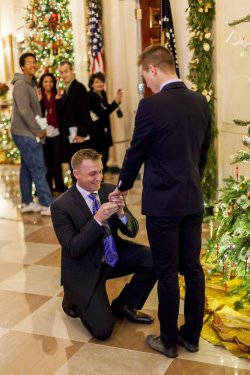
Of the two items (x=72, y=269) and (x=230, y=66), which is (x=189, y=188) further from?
(x=230, y=66)

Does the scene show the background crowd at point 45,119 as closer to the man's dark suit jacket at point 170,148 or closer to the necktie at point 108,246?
the necktie at point 108,246

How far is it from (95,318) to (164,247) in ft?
2.41

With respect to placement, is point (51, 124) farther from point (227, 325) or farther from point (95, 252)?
point (227, 325)

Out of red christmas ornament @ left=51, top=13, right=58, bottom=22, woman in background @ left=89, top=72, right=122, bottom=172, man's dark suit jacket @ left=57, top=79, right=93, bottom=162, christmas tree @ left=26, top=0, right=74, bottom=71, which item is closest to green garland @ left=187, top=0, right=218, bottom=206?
man's dark suit jacket @ left=57, top=79, right=93, bottom=162

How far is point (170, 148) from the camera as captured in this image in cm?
257

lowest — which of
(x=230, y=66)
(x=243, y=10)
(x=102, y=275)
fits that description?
(x=102, y=275)

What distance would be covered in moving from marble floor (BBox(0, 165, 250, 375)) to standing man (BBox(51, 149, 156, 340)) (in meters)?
0.11

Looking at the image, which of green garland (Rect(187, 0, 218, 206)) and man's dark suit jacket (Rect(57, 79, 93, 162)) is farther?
man's dark suit jacket (Rect(57, 79, 93, 162))

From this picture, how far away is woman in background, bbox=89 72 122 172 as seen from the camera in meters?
6.65

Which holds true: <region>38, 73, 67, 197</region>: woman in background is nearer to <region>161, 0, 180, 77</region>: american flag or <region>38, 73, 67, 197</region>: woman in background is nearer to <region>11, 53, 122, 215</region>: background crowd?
<region>11, 53, 122, 215</region>: background crowd

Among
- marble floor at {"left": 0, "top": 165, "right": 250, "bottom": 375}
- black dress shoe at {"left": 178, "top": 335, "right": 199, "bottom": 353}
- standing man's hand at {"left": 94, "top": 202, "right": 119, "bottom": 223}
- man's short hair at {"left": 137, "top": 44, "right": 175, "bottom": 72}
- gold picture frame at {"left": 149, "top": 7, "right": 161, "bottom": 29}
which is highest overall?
gold picture frame at {"left": 149, "top": 7, "right": 161, "bottom": 29}

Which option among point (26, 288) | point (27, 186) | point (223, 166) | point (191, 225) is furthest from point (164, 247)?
point (27, 186)

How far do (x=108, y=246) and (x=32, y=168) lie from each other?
2.84 meters

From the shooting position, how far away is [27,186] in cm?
604
